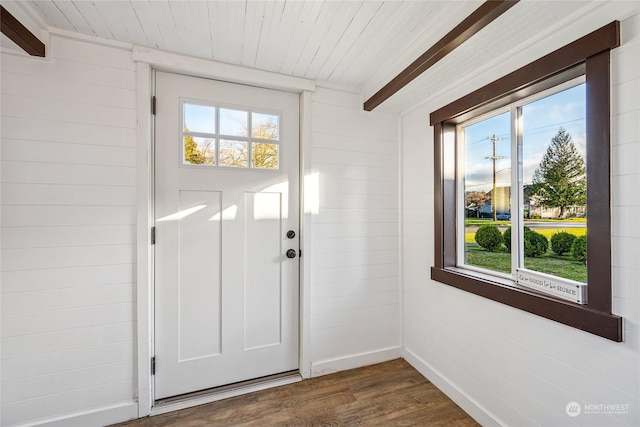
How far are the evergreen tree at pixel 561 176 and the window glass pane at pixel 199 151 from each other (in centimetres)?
200

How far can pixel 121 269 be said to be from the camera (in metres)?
1.63

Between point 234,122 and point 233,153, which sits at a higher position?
point 234,122

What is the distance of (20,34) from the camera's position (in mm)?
1301

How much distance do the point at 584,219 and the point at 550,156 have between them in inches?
13.8

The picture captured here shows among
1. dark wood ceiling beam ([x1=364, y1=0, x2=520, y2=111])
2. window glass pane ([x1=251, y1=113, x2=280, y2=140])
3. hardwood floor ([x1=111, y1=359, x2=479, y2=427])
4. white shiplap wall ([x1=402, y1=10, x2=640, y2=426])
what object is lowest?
hardwood floor ([x1=111, y1=359, x2=479, y2=427])

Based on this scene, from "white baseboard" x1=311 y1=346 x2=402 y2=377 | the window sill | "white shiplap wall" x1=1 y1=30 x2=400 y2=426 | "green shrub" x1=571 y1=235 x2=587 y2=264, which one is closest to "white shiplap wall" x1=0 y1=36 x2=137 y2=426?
"white shiplap wall" x1=1 y1=30 x2=400 y2=426

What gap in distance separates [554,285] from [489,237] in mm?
505

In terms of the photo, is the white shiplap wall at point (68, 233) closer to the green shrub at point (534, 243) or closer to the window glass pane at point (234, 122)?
the window glass pane at point (234, 122)

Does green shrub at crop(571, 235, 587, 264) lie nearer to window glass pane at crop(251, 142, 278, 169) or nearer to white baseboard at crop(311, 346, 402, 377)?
white baseboard at crop(311, 346, 402, 377)

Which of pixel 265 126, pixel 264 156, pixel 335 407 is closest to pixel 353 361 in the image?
pixel 335 407

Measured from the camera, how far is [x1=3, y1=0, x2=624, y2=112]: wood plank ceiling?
1.29 metres

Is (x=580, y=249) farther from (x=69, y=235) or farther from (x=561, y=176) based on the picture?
(x=69, y=235)

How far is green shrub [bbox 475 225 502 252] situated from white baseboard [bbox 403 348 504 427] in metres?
0.95

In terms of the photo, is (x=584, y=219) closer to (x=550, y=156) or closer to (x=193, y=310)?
(x=550, y=156)
